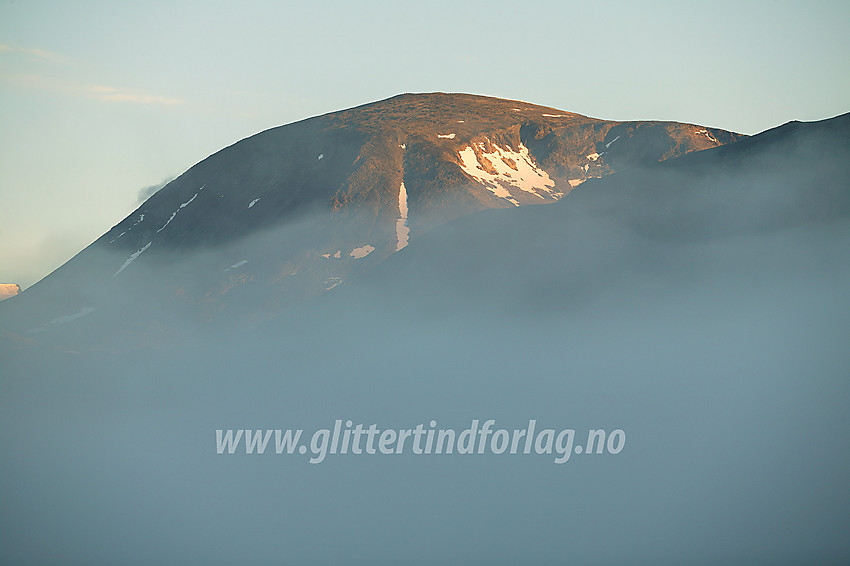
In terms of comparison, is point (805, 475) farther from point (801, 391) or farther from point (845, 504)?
point (801, 391)

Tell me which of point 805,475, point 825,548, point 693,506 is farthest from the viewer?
point 693,506

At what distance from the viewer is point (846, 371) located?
195m

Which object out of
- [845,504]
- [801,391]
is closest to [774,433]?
[801,391]

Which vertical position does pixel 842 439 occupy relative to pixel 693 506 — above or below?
above

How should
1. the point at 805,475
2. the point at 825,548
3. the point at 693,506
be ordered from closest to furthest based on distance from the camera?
the point at 825,548 → the point at 805,475 → the point at 693,506

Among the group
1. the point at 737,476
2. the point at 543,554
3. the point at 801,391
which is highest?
the point at 801,391

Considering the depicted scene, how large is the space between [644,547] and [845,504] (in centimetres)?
3684

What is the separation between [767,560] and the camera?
174 m

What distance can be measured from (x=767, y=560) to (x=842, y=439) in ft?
89.2

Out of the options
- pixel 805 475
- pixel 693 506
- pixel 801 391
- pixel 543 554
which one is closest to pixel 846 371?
pixel 801 391

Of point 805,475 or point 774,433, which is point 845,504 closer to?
point 805,475

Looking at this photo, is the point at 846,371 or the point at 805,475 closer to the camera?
the point at 805,475

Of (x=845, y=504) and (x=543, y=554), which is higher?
(x=845, y=504)

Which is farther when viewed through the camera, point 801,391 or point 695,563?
point 801,391
